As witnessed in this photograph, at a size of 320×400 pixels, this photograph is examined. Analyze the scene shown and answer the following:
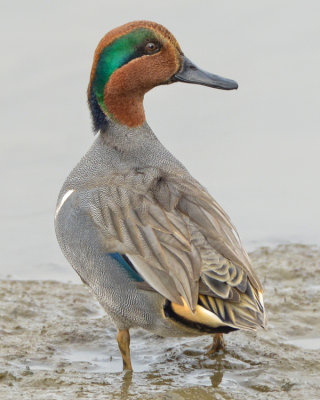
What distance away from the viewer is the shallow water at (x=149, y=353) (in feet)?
17.6

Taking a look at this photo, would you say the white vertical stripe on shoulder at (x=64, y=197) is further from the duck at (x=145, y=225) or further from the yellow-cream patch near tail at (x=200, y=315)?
the yellow-cream patch near tail at (x=200, y=315)

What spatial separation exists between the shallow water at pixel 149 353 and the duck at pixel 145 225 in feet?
0.76

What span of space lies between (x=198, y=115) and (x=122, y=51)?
11.9 ft

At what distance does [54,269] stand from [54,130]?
7.13 feet

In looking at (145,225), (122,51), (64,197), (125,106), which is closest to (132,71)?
(122,51)

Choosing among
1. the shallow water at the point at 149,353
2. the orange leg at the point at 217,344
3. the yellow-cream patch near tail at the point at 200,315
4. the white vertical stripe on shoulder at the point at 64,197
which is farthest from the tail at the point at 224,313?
the white vertical stripe on shoulder at the point at 64,197

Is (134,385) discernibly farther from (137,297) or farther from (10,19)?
(10,19)

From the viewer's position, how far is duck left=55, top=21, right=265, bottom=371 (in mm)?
5266

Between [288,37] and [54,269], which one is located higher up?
[288,37]

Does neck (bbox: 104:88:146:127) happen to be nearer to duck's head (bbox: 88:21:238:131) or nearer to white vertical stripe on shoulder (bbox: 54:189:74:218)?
duck's head (bbox: 88:21:238:131)

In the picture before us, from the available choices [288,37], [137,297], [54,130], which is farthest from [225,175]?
[137,297]

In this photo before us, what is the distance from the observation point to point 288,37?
1066cm

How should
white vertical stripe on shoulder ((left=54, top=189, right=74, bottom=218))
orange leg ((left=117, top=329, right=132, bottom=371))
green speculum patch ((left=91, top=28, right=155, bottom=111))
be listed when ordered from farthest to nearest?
1. green speculum patch ((left=91, top=28, right=155, bottom=111))
2. white vertical stripe on shoulder ((left=54, top=189, right=74, bottom=218))
3. orange leg ((left=117, top=329, right=132, bottom=371))

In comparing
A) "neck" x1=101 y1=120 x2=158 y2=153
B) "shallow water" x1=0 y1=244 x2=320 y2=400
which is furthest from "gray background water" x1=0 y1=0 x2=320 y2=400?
"neck" x1=101 y1=120 x2=158 y2=153
